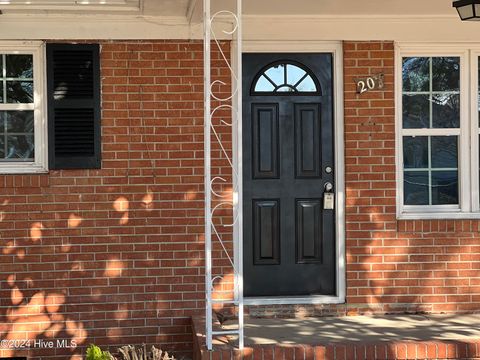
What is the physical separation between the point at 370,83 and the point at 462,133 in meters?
1.04

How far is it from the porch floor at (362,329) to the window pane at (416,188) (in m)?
1.13

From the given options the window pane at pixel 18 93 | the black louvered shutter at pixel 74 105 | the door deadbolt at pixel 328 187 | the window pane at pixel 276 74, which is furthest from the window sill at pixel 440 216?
the window pane at pixel 18 93

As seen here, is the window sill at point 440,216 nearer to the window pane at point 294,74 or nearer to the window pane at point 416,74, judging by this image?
the window pane at point 416,74

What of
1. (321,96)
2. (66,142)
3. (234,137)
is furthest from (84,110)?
(321,96)

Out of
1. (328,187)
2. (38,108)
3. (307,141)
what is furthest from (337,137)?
(38,108)

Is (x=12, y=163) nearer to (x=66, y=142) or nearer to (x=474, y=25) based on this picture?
(x=66, y=142)

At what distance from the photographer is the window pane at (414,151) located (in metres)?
7.71

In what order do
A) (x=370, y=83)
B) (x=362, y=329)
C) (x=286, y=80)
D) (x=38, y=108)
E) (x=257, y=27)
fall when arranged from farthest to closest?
(x=286, y=80) < (x=370, y=83) < (x=257, y=27) < (x=38, y=108) < (x=362, y=329)

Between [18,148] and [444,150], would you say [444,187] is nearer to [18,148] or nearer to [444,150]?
[444,150]

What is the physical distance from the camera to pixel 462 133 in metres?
7.68

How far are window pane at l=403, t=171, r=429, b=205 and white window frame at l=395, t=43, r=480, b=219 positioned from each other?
63 mm

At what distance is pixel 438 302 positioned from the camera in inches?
299

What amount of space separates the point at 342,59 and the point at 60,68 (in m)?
2.67

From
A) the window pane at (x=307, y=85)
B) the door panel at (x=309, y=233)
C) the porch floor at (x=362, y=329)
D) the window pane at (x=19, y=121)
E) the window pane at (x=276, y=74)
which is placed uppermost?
the window pane at (x=276, y=74)
